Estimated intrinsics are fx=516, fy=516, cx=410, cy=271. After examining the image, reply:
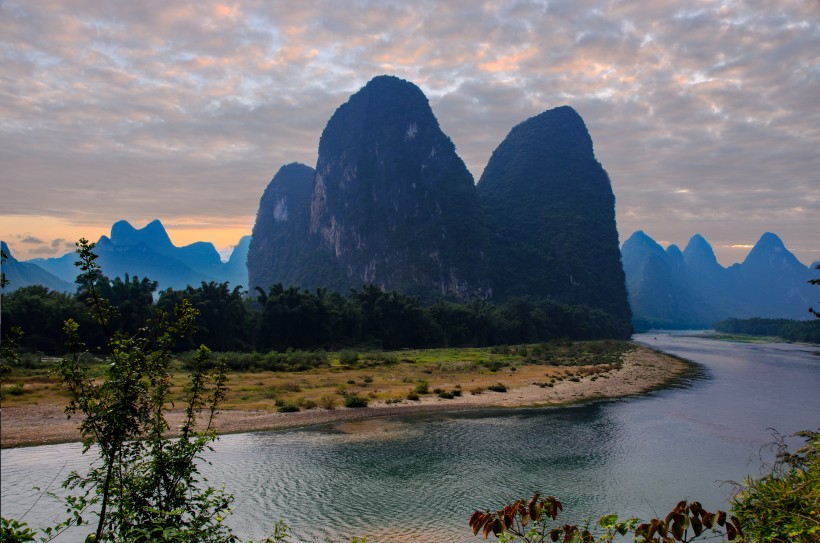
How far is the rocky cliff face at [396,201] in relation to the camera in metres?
142

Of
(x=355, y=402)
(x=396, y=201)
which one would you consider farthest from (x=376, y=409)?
(x=396, y=201)

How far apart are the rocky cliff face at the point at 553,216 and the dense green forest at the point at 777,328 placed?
124 feet

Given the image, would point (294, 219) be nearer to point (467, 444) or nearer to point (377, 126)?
point (377, 126)

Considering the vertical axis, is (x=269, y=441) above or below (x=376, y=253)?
below

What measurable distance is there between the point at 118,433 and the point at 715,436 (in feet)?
91.9

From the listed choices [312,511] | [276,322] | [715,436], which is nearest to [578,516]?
[312,511]

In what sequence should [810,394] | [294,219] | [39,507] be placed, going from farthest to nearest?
1. [294,219]
2. [810,394]
3. [39,507]

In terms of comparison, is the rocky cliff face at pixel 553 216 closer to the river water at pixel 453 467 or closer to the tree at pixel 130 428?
the river water at pixel 453 467

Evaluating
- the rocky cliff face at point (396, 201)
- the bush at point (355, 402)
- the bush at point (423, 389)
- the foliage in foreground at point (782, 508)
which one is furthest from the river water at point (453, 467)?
the rocky cliff face at point (396, 201)

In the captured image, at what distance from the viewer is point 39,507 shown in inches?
575

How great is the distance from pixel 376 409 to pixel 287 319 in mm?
35902

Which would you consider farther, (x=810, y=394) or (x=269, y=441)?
(x=810, y=394)

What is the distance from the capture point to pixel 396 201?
15350 cm

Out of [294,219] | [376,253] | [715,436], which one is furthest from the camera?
[294,219]
